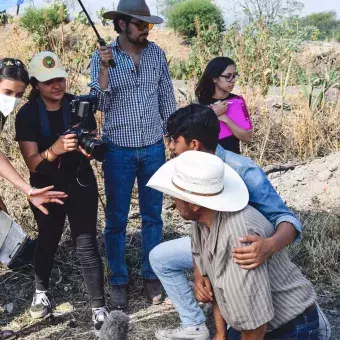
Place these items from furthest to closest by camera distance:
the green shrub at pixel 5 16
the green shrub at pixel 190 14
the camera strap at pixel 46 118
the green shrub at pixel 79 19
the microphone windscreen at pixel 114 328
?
the green shrub at pixel 190 14
the green shrub at pixel 5 16
the green shrub at pixel 79 19
the camera strap at pixel 46 118
the microphone windscreen at pixel 114 328

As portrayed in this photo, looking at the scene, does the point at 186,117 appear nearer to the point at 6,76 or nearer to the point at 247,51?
the point at 6,76

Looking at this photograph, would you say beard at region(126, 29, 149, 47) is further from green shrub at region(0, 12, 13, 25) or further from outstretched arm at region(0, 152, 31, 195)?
green shrub at region(0, 12, 13, 25)

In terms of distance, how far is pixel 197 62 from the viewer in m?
7.46

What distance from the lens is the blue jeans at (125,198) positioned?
369 centimetres

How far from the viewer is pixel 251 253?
210 centimetres

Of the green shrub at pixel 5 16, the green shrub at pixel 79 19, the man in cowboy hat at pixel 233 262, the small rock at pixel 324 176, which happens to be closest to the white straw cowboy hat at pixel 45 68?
the man in cowboy hat at pixel 233 262

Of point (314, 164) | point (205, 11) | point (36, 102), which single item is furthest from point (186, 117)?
point (205, 11)

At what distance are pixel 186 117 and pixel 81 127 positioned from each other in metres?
0.80

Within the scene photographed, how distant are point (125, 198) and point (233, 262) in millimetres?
1673

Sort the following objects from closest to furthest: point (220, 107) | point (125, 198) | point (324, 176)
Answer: point (125, 198), point (220, 107), point (324, 176)

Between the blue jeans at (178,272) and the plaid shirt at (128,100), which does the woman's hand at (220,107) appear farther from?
the blue jeans at (178,272)

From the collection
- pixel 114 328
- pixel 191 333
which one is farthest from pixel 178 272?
pixel 114 328

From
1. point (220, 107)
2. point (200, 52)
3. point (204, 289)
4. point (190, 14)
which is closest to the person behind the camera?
point (204, 289)

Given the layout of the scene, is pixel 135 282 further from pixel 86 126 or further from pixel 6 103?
pixel 6 103
